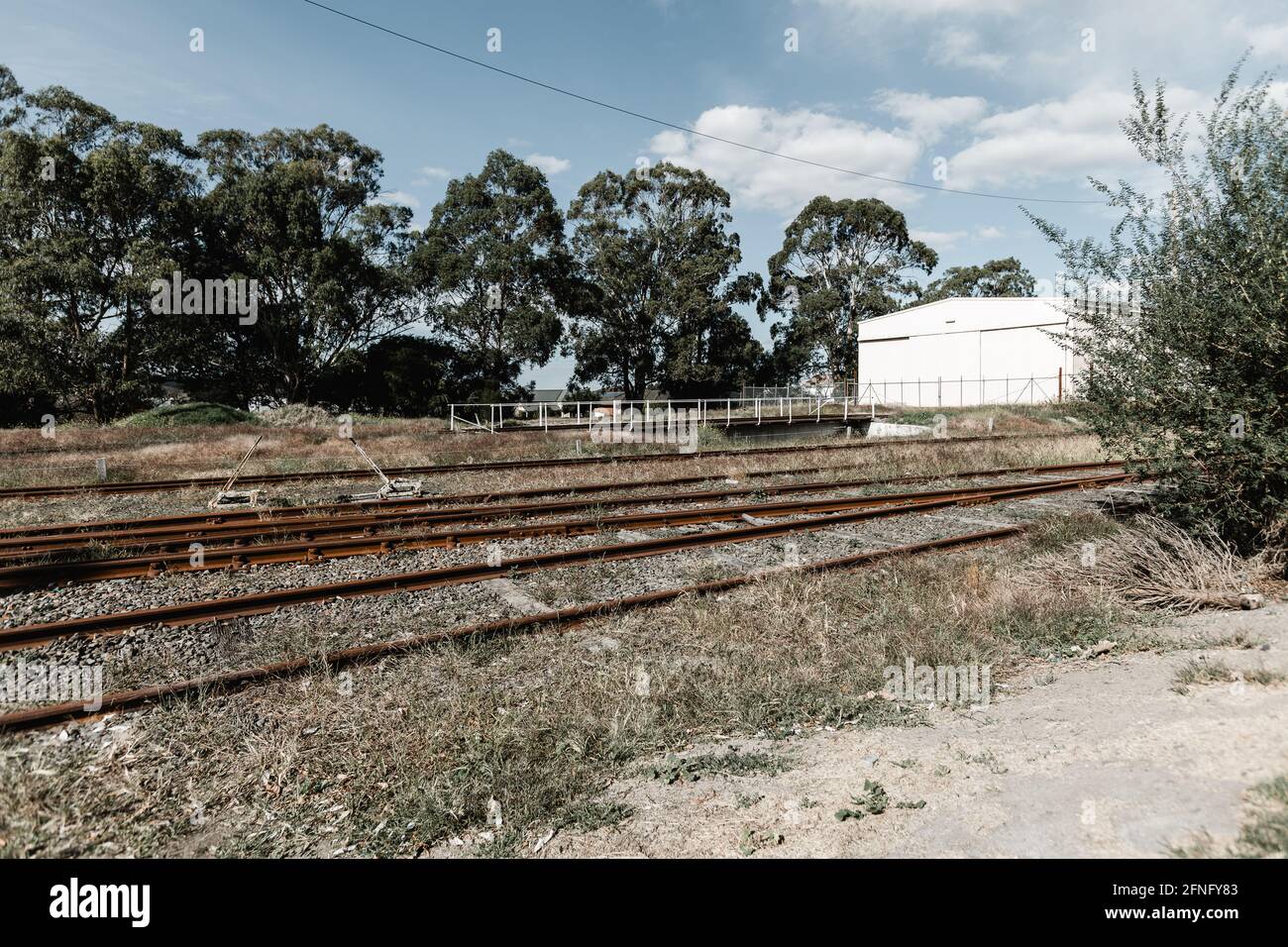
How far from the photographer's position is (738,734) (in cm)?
450

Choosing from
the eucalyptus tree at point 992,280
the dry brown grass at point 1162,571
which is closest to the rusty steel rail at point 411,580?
the dry brown grass at point 1162,571

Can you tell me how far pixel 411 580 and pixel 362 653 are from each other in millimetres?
1985

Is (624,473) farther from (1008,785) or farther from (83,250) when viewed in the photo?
(83,250)

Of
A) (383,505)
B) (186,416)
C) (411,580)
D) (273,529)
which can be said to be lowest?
(411,580)

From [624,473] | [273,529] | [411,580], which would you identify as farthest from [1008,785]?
[624,473]

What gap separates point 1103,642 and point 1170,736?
210cm

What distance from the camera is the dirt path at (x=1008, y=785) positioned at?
2.98m

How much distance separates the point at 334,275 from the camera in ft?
118

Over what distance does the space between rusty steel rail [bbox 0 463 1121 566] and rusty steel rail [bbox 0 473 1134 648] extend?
2460 millimetres

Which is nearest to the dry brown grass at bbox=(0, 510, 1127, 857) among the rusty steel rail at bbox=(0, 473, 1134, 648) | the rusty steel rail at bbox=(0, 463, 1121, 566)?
the rusty steel rail at bbox=(0, 473, 1134, 648)

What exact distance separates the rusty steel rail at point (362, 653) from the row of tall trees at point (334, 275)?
31.9m

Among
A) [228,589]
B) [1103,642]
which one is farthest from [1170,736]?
[228,589]
